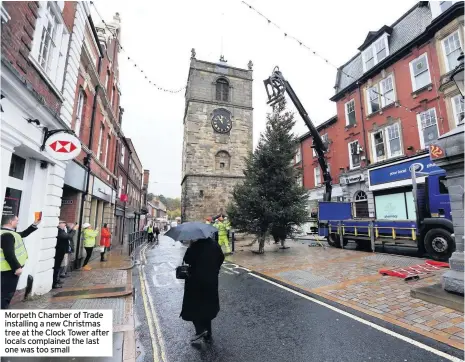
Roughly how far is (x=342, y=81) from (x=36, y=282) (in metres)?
23.8

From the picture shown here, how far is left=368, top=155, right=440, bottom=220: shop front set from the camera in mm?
14617

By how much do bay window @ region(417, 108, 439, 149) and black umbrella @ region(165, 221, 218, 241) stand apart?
15.8 meters

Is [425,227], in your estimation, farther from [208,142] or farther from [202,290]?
[208,142]

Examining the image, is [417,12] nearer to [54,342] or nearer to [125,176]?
[54,342]

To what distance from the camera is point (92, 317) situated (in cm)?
293

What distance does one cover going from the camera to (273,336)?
3.93 meters

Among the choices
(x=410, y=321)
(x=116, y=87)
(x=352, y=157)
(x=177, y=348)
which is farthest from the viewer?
(x=352, y=157)

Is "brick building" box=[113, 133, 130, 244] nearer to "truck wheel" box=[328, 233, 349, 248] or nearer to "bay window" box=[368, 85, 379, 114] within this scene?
"truck wheel" box=[328, 233, 349, 248]

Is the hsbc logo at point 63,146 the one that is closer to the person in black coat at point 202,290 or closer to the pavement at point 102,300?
the pavement at point 102,300

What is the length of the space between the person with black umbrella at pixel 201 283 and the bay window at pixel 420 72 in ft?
56.8

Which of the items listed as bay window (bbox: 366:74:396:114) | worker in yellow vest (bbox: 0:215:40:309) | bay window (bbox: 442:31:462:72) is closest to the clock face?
bay window (bbox: 366:74:396:114)

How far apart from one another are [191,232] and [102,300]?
3.55 meters

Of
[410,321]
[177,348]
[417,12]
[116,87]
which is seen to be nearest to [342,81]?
[417,12]

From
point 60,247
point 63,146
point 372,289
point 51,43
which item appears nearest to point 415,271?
point 372,289
